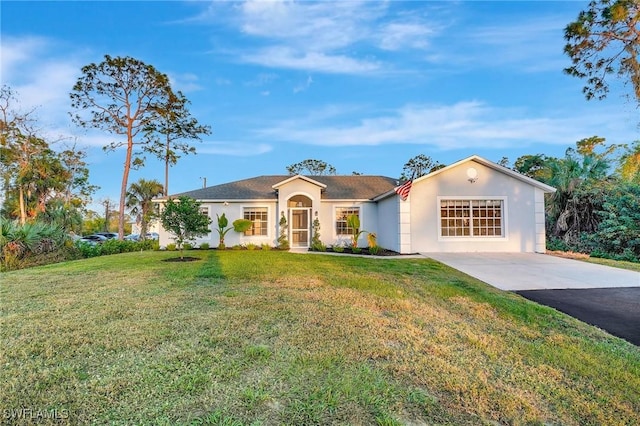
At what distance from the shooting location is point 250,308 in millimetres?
5391

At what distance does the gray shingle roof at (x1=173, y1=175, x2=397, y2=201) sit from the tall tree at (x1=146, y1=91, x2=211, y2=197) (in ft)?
31.3

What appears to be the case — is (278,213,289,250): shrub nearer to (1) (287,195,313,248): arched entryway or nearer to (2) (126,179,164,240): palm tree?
(1) (287,195,313,248): arched entryway

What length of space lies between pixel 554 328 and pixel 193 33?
53.1 ft

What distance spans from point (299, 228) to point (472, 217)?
9.18m

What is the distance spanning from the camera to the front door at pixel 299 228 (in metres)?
18.0

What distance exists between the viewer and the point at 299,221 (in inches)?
714

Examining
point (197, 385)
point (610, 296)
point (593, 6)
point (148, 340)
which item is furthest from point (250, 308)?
point (593, 6)

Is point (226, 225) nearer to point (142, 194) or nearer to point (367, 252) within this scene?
point (367, 252)

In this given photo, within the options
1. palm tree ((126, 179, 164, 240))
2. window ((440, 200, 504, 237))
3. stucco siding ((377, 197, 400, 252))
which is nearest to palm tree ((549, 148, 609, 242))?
window ((440, 200, 504, 237))

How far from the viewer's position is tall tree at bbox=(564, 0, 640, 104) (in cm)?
1141

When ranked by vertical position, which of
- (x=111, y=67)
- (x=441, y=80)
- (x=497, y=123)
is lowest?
(x=497, y=123)

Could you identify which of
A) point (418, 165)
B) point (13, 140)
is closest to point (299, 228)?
point (13, 140)

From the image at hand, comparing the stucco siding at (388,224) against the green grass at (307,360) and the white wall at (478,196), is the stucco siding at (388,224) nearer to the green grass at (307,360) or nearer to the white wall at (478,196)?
the white wall at (478,196)

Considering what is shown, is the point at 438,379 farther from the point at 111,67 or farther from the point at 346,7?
the point at 111,67
